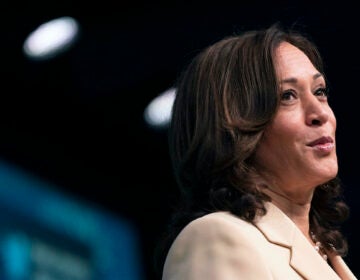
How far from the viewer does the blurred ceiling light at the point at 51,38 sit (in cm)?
382

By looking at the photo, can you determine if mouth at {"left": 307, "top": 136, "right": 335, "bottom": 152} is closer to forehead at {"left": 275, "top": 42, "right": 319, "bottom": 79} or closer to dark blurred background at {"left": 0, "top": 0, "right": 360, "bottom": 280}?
forehead at {"left": 275, "top": 42, "right": 319, "bottom": 79}

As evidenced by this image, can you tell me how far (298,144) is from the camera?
1927 mm

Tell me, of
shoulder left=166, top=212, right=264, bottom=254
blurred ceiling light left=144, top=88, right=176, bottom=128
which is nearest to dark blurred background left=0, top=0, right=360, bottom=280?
blurred ceiling light left=144, top=88, right=176, bottom=128

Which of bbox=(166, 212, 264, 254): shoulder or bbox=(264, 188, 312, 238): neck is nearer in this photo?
bbox=(166, 212, 264, 254): shoulder

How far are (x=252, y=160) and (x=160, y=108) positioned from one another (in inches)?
96.8

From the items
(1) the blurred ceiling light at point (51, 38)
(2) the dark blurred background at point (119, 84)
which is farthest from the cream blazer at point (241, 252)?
(1) the blurred ceiling light at point (51, 38)

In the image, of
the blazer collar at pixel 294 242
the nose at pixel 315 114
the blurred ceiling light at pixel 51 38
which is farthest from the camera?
the blurred ceiling light at pixel 51 38

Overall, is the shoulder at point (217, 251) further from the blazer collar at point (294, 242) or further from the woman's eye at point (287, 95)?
the woman's eye at point (287, 95)

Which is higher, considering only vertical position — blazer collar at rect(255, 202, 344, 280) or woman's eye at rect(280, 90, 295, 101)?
woman's eye at rect(280, 90, 295, 101)

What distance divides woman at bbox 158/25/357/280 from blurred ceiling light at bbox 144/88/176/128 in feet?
7.35

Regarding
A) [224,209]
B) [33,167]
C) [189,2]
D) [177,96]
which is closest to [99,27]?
[189,2]

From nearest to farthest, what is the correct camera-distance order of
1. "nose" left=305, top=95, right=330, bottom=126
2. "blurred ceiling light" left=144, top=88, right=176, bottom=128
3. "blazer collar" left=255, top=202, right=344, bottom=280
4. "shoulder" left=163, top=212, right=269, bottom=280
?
"shoulder" left=163, top=212, right=269, bottom=280
"blazer collar" left=255, top=202, right=344, bottom=280
"nose" left=305, top=95, right=330, bottom=126
"blurred ceiling light" left=144, top=88, right=176, bottom=128

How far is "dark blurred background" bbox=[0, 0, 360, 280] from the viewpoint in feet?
12.7

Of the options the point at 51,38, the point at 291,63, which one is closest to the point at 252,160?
the point at 291,63
